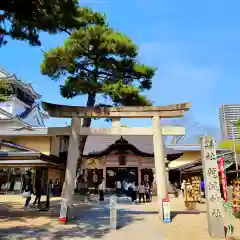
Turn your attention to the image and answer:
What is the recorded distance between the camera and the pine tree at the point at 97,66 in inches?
724

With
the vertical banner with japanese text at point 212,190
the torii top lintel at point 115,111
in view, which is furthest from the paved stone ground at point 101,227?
the torii top lintel at point 115,111

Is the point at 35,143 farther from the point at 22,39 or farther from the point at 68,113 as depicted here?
the point at 22,39

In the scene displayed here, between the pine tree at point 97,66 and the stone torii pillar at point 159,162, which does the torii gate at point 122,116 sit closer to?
the stone torii pillar at point 159,162

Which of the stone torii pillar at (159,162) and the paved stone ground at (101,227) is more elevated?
the stone torii pillar at (159,162)

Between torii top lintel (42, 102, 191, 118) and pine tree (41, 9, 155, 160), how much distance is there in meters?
5.79

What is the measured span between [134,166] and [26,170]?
383 inches

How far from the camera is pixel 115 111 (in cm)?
1284

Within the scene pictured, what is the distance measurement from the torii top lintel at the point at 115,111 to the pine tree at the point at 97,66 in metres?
5.79

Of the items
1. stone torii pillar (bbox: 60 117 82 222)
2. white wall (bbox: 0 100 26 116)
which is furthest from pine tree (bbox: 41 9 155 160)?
white wall (bbox: 0 100 26 116)

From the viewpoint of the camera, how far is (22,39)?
33.1ft

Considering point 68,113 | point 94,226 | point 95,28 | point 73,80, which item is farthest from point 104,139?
point 94,226

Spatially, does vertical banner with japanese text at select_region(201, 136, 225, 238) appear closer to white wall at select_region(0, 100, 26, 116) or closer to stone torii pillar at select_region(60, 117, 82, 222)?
stone torii pillar at select_region(60, 117, 82, 222)

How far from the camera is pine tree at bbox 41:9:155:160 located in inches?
724

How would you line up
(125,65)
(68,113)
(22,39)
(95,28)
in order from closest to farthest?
(22,39) → (68,113) → (95,28) → (125,65)
